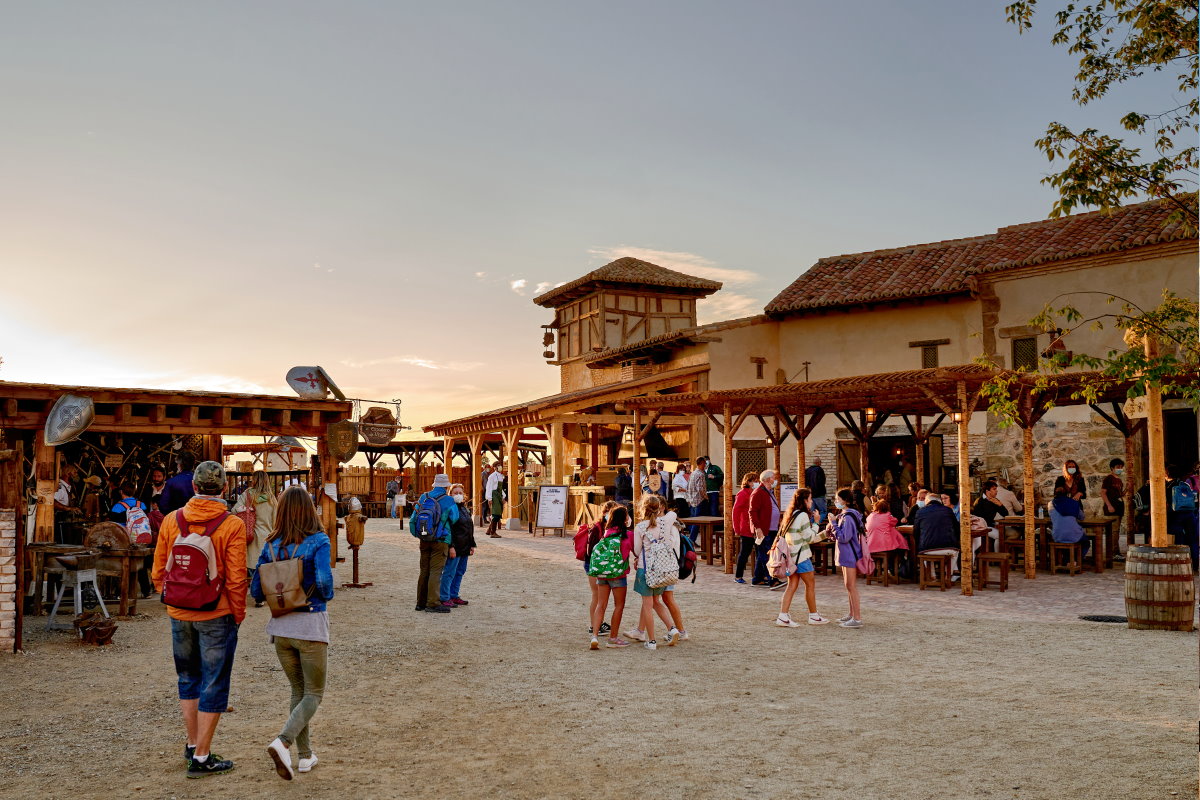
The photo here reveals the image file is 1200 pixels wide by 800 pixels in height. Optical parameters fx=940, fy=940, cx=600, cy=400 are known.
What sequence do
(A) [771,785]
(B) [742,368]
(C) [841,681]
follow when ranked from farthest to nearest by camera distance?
(B) [742,368]
(C) [841,681]
(A) [771,785]

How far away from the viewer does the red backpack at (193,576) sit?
4.65m

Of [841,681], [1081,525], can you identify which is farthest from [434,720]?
[1081,525]

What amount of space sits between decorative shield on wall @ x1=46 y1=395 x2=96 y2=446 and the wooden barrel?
11.4m

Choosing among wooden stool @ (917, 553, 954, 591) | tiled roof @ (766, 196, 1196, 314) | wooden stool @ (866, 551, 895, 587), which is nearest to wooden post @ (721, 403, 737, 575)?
wooden stool @ (866, 551, 895, 587)

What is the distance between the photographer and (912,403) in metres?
16.1

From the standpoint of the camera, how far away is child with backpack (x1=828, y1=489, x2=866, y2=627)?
899 cm

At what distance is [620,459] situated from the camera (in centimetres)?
2575

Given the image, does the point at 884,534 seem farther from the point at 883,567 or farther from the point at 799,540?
the point at 799,540

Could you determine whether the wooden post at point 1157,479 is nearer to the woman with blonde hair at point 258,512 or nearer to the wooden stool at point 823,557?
the wooden stool at point 823,557

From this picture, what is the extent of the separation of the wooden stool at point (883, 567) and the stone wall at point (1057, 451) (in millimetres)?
7019

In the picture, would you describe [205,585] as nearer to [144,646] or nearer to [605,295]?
[144,646]

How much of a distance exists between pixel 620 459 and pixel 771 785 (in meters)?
21.2

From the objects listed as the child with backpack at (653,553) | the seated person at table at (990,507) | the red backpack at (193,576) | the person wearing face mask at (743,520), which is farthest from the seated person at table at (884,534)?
the red backpack at (193,576)

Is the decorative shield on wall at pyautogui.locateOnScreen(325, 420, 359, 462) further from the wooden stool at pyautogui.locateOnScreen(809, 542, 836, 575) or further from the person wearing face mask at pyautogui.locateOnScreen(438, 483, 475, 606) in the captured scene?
the wooden stool at pyautogui.locateOnScreen(809, 542, 836, 575)
